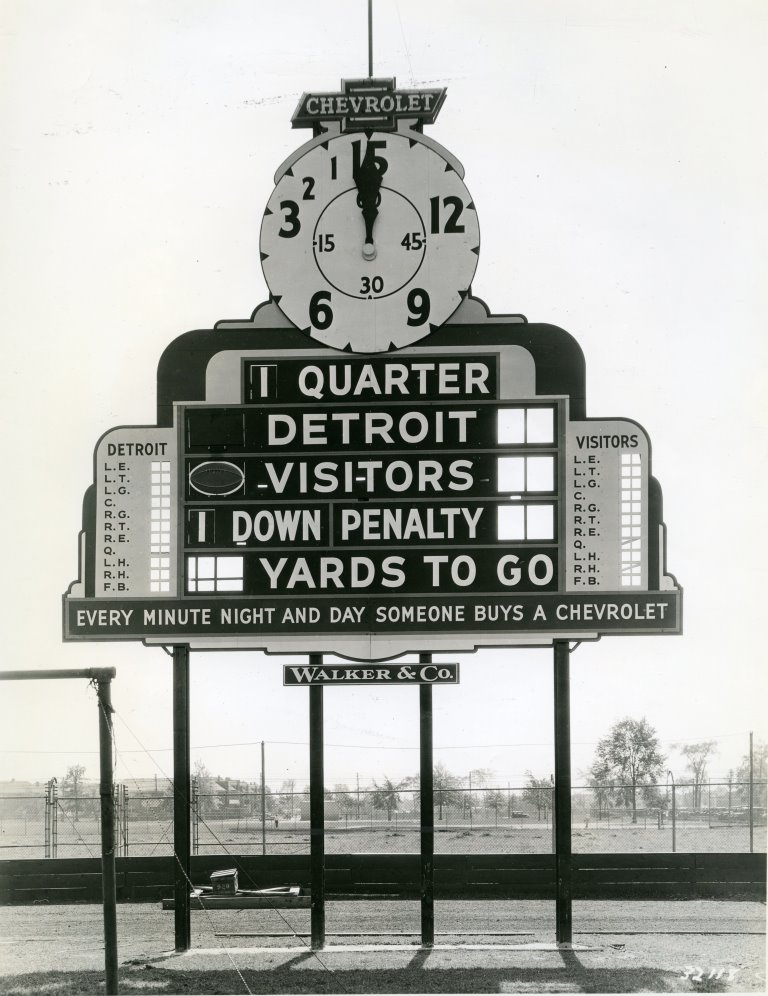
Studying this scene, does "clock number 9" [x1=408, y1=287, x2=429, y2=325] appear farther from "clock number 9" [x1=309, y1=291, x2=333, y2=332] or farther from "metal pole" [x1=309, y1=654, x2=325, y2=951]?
"metal pole" [x1=309, y1=654, x2=325, y2=951]

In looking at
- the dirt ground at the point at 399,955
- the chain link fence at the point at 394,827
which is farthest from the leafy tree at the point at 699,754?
the dirt ground at the point at 399,955

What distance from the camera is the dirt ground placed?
417 inches

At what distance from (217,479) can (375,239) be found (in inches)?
112

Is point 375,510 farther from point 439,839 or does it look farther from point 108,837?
point 439,839

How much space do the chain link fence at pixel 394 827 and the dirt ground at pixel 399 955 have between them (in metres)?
3.28

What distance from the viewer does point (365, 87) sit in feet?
37.3

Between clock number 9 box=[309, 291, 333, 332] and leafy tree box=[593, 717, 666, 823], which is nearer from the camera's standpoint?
clock number 9 box=[309, 291, 333, 332]

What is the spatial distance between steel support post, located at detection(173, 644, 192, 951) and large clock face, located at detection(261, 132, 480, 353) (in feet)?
11.9

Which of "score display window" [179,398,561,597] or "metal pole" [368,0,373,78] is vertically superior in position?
"metal pole" [368,0,373,78]

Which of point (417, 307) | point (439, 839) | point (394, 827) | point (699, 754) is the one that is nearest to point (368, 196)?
point (417, 307)

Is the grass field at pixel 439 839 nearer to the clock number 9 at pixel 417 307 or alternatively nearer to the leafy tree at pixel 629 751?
the leafy tree at pixel 629 751

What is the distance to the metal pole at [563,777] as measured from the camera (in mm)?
11398

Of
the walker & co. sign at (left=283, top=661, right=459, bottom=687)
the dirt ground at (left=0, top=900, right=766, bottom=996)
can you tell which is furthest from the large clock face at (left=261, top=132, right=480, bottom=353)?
the dirt ground at (left=0, top=900, right=766, bottom=996)

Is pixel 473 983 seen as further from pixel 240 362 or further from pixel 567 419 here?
pixel 240 362
